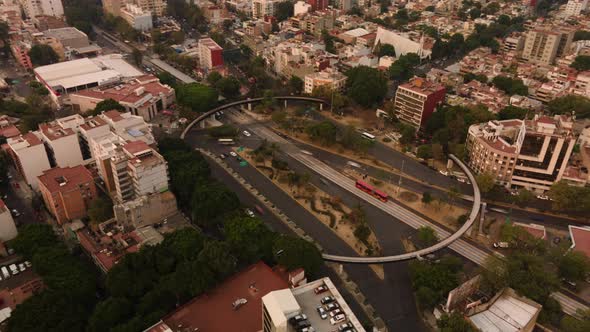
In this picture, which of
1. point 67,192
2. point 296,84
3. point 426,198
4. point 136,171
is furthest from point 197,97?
point 426,198

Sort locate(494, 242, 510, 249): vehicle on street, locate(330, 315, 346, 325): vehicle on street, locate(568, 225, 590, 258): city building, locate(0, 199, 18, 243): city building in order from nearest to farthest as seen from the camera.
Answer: locate(330, 315, 346, 325): vehicle on street → locate(0, 199, 18, 243): city building → locate(568, 225, 590, 258): city building → locate(494, 242, 510, 249): vehicle on street

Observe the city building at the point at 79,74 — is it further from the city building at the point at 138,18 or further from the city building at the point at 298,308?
the city building at the point at 298,308

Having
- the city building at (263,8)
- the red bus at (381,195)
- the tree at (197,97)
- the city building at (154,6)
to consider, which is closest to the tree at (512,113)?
the red bus at (381,195)

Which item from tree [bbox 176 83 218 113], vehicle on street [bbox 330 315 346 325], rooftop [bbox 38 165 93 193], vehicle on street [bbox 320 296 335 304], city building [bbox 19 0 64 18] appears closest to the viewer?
vehicle on street [bbox 330 315 346 325]

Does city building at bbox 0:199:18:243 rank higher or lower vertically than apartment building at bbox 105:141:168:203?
lower

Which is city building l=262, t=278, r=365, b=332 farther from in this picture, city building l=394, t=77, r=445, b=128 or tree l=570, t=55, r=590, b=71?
tree l=570, t=55, r=590, b=71

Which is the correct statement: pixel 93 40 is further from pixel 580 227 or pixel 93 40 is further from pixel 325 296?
pixel 580 227

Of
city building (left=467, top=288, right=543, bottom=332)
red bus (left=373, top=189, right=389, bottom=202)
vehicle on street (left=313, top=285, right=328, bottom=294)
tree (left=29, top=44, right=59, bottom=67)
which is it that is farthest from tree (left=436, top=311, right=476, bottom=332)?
tree (left=29, top=44, right=59, bottom=67)

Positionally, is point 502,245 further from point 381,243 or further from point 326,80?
point 326,80
